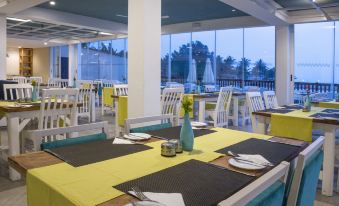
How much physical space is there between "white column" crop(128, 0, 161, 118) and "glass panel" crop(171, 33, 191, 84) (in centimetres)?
667

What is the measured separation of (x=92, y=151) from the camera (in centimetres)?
150

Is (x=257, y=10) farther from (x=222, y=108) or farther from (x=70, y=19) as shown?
(x=70, y=19)

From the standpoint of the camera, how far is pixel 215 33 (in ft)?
30.0

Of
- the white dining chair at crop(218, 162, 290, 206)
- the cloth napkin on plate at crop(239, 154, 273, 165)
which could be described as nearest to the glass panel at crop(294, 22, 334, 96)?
the cloth napkin on plate at crop(239, 154, 273, 165)

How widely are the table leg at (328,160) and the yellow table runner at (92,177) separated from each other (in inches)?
68.2

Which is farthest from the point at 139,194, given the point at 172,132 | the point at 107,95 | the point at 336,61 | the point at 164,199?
the point at 336,61

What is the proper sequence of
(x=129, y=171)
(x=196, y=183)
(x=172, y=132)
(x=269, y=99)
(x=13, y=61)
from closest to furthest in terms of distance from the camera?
(x=196, y=183), (x=129, y=171), (x=172, y=132), (x=269, y=99), (x=13, y=61)

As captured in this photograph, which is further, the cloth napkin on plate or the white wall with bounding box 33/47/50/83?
the white wall with bounding box 33/47/50/83

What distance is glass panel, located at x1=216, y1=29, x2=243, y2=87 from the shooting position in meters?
8.88

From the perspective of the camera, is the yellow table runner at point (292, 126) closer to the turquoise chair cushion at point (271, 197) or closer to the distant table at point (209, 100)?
the turquoise chair cushion at point (271, 197)

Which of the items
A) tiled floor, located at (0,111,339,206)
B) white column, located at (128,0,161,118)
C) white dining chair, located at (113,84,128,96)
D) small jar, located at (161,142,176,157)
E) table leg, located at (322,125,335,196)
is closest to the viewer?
small jar, located at (161,142,176,157)

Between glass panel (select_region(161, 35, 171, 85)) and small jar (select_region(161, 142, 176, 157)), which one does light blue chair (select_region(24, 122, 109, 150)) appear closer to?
small jar (select_region(161, 142, 176, 157))

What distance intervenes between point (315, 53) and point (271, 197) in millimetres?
7865

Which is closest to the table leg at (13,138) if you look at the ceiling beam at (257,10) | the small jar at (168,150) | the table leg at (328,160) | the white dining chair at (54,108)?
the white dining chair at (54,108)
